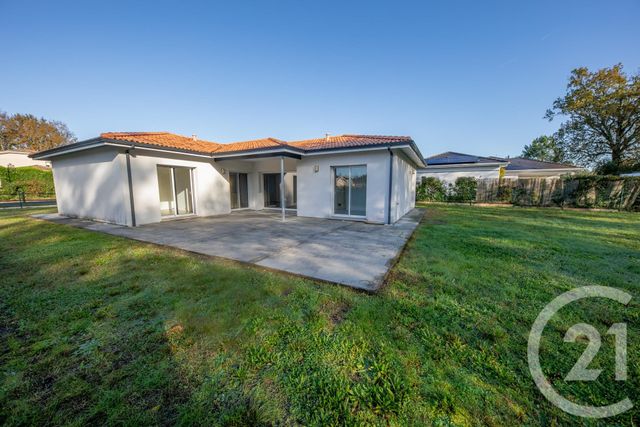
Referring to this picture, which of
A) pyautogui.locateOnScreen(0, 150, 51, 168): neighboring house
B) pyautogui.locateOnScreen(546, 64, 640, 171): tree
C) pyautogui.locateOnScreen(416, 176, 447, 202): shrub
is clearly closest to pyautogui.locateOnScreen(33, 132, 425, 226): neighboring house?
pyautogui.locateOnScreen(416, 176, 447, 202): shrub

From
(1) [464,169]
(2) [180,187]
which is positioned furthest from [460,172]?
(2) [180,187]

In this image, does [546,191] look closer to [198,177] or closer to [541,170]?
[541,170]

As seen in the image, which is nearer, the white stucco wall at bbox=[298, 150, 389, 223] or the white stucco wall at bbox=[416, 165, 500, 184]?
the white stucco wall at bbox=[298, 150, 389, 223]

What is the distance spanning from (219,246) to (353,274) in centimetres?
341

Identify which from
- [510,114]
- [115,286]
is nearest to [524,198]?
[510,114]

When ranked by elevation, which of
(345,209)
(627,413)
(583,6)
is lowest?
(627,413)

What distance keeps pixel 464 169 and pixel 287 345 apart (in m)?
21.6

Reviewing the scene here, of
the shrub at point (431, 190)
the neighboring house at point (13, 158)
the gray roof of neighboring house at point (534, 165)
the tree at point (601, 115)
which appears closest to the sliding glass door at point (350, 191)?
the shrub at point (431, 190)

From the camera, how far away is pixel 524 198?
15.8 metres

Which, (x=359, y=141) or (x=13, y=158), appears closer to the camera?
(x=359, y=141)

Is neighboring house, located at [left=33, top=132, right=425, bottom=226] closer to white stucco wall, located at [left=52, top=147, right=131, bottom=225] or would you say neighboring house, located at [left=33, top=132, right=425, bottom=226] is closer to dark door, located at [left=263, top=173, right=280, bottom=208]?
white stucco wall, located at [left=52, top=147, right=131, bottom=225]

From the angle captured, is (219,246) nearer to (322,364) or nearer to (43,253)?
(43,253)

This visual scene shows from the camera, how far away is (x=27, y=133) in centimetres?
3203

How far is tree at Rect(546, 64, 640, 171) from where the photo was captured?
17.7 meters
